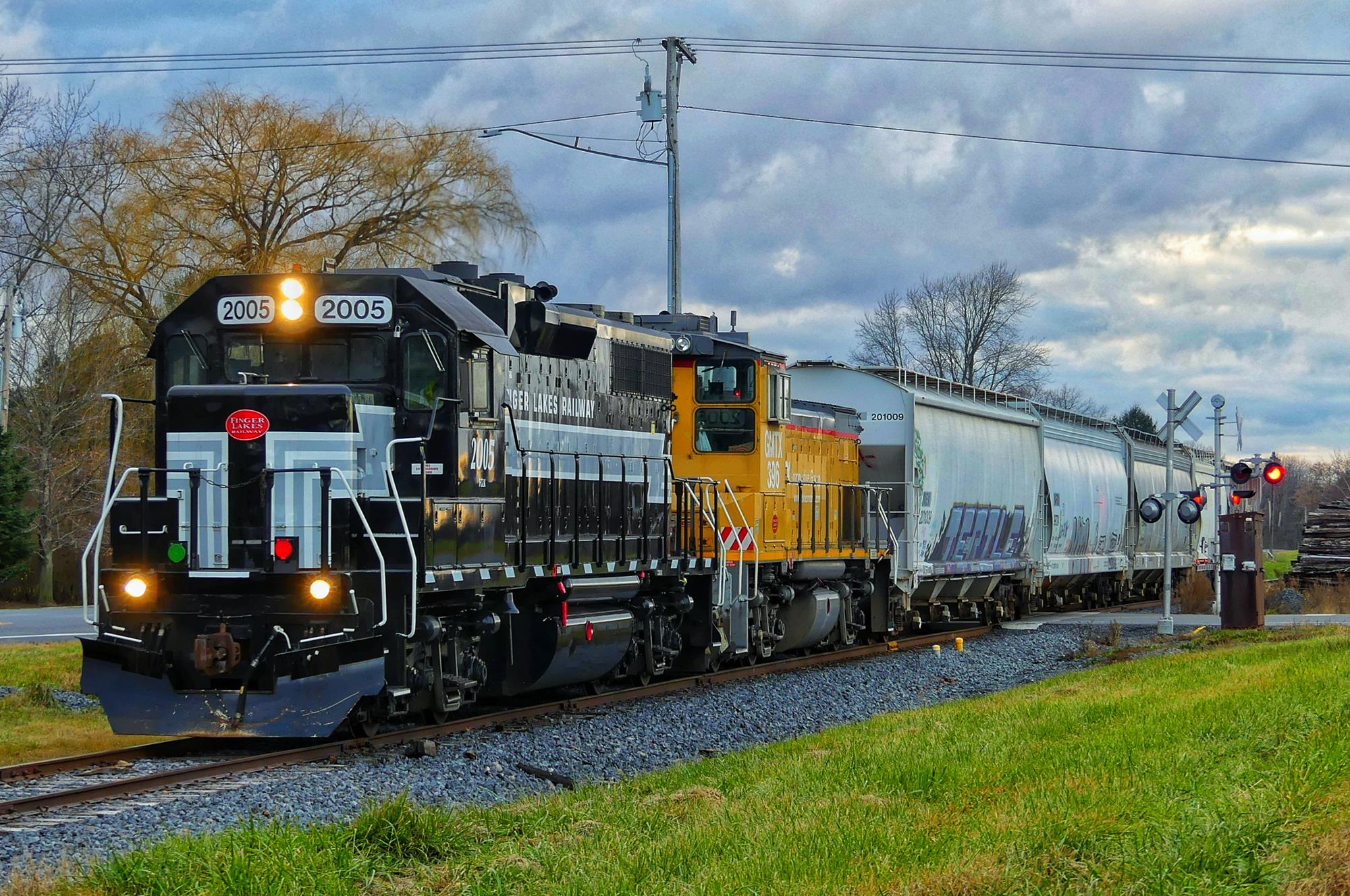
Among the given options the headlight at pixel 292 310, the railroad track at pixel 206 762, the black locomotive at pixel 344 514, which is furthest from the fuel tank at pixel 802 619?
the headlight at pixel 292 310

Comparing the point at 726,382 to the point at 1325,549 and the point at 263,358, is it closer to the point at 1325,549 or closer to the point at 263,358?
the point at 263,358

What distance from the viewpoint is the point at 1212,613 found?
2908 cm

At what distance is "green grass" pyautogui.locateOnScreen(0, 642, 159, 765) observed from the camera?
11516mm

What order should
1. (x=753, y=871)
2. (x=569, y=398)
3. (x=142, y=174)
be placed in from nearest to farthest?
(x=753, y=871) → (x=569, y=398) → (x=142, y=174)

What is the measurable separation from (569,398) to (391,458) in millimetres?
2751

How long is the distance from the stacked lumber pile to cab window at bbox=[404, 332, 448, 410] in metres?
31.0

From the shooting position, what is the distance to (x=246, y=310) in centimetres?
1111

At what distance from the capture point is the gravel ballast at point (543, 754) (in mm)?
7992

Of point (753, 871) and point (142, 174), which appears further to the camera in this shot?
point (142, 174)

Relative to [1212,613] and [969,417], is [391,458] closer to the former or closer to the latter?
[969,417]

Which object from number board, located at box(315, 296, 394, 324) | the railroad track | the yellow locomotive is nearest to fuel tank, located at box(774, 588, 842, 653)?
the yellow locomotive

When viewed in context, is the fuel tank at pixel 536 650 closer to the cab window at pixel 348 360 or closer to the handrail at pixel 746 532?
the cab window at pixel 348 360

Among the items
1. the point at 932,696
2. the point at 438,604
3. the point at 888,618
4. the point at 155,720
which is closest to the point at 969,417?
the point at 888,618

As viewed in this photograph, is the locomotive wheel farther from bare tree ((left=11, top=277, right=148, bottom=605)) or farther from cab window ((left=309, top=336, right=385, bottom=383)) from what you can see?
bare tree ((left=11, top=277, right=148, bottom=605))
